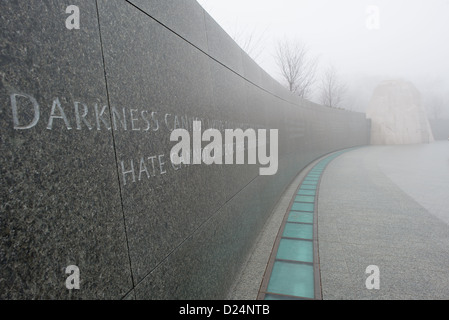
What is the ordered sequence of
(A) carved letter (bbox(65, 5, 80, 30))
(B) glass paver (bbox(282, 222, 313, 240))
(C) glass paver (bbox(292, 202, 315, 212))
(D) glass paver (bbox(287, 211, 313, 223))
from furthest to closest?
(C) glass paver (bbox(292, 202, 315, 212)) → (D) glass paver (bbox(287, 211, 313, 223)) → (B) glass paver (bbox(282, 222, 313, 240)) → (A) carved letter (bbox(65, 5, 80, 30))

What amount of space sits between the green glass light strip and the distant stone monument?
38.2 m

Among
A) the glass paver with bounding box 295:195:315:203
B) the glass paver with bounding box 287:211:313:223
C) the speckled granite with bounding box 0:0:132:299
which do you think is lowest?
the glass paver with bounding box 295:195:315:203

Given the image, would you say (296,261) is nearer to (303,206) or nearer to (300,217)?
(300,217)

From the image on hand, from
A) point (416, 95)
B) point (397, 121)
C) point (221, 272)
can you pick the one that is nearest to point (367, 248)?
point (221, 272)

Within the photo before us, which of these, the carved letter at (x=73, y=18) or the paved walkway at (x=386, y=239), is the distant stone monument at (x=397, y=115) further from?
the carved letter at (x=73, y=18)

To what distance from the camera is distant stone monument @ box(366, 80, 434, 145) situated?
37.5 metres

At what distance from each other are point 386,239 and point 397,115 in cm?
4075

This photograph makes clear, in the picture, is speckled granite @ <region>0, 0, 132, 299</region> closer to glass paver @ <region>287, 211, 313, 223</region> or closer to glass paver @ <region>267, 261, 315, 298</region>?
glass paver @ <region>267, 261, 315, 298</region>

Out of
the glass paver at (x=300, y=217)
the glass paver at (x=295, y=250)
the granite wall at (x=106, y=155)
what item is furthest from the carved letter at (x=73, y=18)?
the glass paver at (x=300, y=217)

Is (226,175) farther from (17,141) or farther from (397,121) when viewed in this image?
(397,121)

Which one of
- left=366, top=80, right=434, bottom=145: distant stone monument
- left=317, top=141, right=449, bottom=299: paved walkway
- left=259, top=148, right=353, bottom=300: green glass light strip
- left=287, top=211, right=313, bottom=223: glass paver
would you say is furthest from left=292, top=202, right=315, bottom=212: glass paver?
left=366, top=80, right=434, bottom=145: distant stone monument

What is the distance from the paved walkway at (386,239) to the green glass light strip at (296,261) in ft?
0.53

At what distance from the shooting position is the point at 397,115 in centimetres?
3791

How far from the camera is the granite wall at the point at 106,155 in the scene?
40.1 inches
